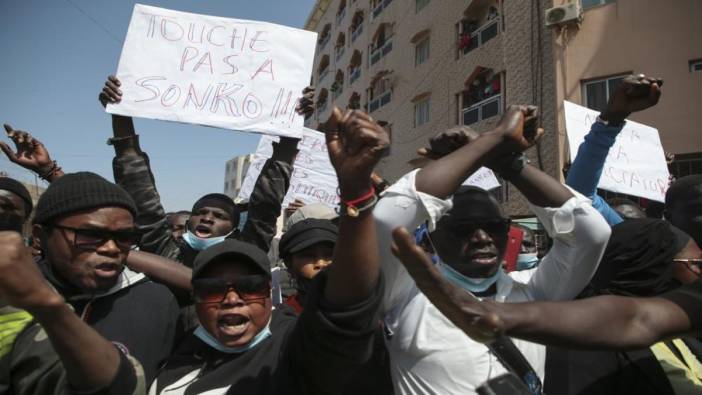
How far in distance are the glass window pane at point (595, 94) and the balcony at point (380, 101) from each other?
9655 millimetres

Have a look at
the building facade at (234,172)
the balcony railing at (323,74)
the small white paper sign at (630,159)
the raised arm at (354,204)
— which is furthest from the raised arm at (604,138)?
the building facade at (234,172)

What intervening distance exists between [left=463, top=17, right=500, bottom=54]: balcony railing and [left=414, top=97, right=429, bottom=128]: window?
2.64 metres

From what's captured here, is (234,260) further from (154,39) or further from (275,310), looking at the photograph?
(154,39)

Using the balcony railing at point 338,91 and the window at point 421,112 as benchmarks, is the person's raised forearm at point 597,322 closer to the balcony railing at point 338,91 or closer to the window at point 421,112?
the window at point 421,112

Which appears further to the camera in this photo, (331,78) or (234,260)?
(331,78)

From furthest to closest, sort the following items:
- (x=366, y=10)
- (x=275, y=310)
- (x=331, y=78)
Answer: (x=331, y=78), (x=366, y=10), (x=275, y=310)

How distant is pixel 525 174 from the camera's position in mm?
1727

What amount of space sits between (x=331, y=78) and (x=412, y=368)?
88.8 ft

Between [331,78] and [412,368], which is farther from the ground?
[331,78]

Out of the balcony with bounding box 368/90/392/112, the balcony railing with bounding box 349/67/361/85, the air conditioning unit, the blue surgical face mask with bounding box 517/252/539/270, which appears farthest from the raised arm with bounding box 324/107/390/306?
the balcony railing with bounding box 349/67/361/85

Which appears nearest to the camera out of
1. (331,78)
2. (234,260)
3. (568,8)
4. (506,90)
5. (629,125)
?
(234,260)

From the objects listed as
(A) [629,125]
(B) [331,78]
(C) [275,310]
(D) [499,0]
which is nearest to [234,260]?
(C) [275,310]

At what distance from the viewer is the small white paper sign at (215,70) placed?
8.48ft

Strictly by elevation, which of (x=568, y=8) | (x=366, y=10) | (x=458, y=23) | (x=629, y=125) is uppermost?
(x=366, y=10)
